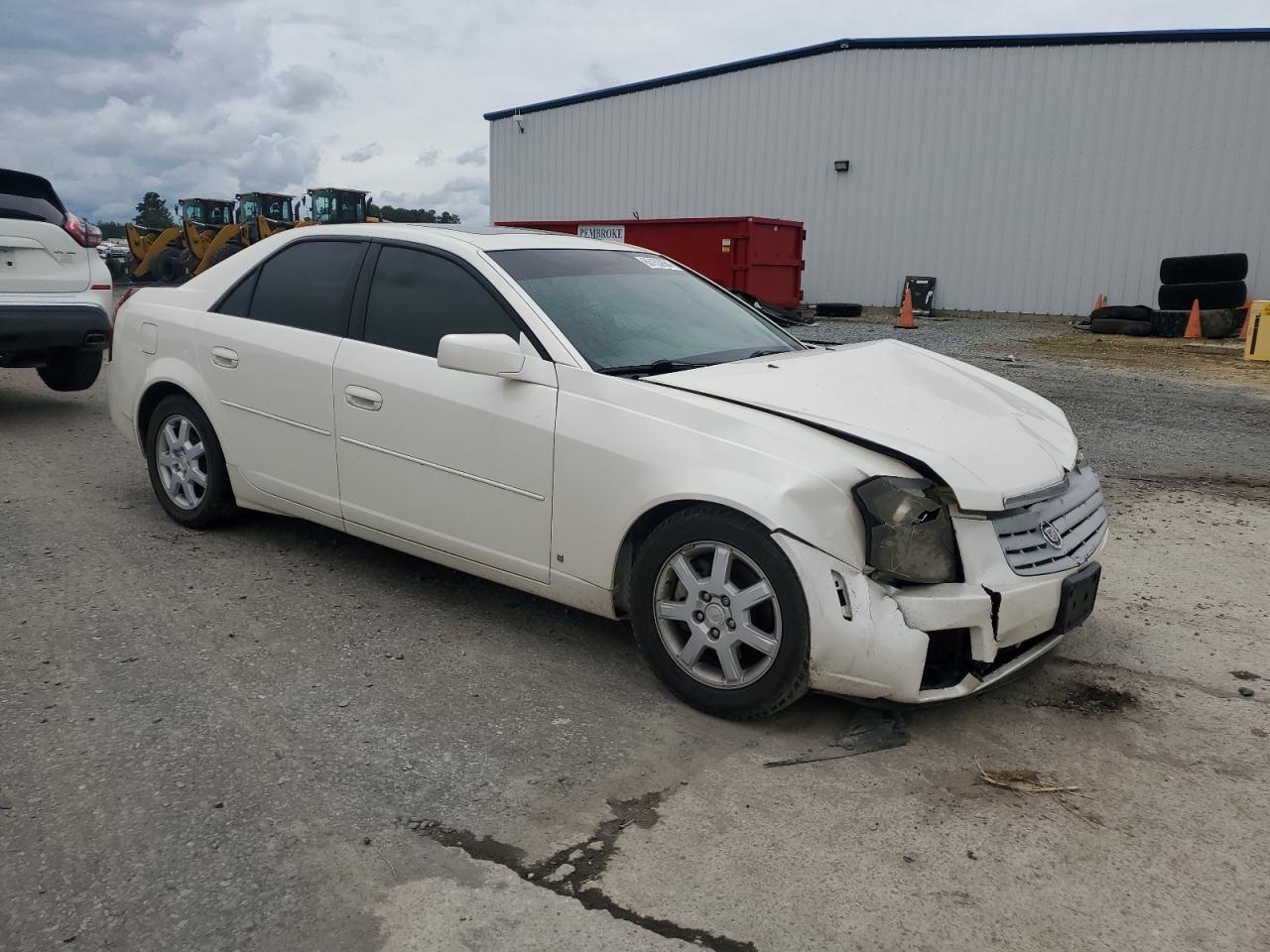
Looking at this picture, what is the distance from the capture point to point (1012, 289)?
21.3 meters

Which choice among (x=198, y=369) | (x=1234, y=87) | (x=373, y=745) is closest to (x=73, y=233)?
(x=198, y=369)

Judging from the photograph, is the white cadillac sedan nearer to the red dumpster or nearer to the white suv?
the white suv

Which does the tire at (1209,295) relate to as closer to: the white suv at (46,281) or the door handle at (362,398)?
the white suv at (46,281)

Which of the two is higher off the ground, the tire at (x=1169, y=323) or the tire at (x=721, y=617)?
the tire at (x=1169, y=323)

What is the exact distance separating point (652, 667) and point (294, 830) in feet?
4.13

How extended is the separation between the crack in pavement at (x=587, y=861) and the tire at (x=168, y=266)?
2870 centimetres

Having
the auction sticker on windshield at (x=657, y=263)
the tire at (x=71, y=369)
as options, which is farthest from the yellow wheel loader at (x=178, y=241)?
the auction sticker on windshield at (x=657, y=263)

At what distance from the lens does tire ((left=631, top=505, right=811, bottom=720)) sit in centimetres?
308

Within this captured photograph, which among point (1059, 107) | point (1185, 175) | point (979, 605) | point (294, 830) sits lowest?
point (294, 830)

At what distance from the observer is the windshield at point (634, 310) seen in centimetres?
386

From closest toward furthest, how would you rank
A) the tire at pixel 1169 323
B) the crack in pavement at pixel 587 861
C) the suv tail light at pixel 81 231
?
the crack in pavement at pixel 587 861
the suv tail light at pixel 81 231
the tire at pixel 1169 323

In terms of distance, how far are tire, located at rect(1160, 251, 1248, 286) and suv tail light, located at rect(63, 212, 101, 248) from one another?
16045 millimetres

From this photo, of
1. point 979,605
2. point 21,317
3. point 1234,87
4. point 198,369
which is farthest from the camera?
point 1234,87

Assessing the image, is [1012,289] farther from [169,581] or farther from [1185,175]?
[169,581]
